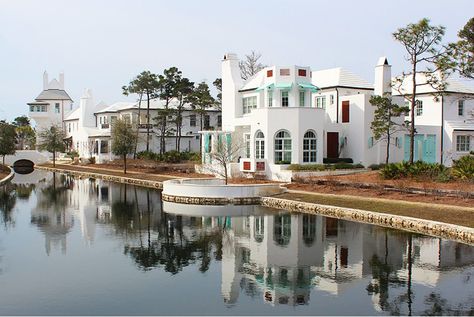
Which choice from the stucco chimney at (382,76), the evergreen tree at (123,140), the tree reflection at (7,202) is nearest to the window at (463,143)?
the stucco chimney at (382,76)

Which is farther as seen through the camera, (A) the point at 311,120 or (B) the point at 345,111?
(B) the point at 345,111

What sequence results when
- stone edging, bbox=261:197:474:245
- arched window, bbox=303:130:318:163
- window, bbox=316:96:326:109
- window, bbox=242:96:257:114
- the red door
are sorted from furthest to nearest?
window, bbox=316:96:326:109
window, bbox=242:96:257:114
the red door
arched window, bbox=303:130:318:163
stone edging, bbox=261:197:474:245

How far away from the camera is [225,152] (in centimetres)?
3497

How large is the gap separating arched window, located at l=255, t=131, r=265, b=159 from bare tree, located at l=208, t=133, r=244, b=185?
1.48 m

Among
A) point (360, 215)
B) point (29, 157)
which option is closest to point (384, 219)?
point (360, 215)

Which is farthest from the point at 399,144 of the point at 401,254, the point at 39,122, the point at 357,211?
the point at 39,122

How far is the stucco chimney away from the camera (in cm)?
3778

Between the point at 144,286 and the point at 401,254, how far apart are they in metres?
8.28

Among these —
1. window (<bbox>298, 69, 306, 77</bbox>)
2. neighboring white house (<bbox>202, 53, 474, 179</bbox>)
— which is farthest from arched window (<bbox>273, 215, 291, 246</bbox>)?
window (<bbox>298, 69, 306, 77</bbox>)

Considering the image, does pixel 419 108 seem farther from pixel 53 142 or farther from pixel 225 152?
pixel 53 142

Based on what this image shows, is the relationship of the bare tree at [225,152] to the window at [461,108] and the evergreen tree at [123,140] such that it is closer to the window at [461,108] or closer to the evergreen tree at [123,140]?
the evergreen tree at [123,140]

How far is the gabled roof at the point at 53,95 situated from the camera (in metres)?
82.7

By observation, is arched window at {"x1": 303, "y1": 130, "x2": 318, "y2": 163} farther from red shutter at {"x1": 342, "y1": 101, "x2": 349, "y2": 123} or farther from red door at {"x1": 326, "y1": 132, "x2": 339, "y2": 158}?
red shutter at {"x1": 342, "y1": 101, "x2": 349, "y2": 123}

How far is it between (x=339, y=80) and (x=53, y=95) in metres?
55.3
